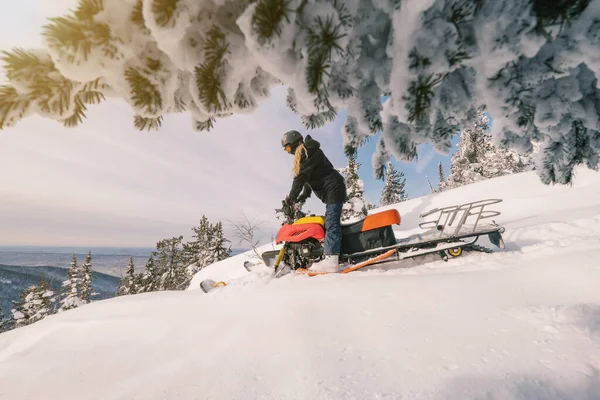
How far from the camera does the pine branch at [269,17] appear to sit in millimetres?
940

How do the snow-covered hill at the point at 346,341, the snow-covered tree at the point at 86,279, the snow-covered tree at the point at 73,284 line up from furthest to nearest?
the snow-covered tree at the point at 86,279, the snow-covered tree at the point at 73,284, the snow-covered hill at the point at 346,341

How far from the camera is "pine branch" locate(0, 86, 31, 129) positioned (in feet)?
3.46

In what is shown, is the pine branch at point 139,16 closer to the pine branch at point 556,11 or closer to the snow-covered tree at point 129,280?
the pine branch at point 556,11

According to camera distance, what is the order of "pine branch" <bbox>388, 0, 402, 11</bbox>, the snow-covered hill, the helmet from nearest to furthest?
1. "pine branch" <bbox>388, 0, 402, 11</bbox>
2. the snow-covered hill
3. the helmet

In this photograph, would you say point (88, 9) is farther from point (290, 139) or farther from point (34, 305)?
point (34, 305)

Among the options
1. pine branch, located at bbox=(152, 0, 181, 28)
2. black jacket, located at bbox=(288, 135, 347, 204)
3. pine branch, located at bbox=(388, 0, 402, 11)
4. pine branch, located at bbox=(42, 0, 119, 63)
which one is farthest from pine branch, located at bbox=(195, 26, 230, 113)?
black jacket, located at bbox=(288, 135, 347, 204)

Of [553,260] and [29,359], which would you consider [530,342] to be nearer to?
[553,260]

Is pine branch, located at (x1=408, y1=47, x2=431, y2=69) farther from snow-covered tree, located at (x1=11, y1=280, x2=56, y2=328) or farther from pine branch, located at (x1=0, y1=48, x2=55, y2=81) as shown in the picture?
snow-covered tree, located at (x1=11, y1=280, x2=56, y2=328)

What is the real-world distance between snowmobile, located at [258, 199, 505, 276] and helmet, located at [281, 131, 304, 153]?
117 centimetres

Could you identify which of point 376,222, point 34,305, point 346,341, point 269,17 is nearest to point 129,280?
point 34,305

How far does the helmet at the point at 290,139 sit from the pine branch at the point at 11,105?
3.31 m

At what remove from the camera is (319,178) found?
4629 mm

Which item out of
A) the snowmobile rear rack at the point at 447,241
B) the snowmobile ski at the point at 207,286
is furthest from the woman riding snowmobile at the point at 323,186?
the snowmobile ski at the point at 207,286

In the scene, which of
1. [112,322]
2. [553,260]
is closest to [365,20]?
[112,322]
